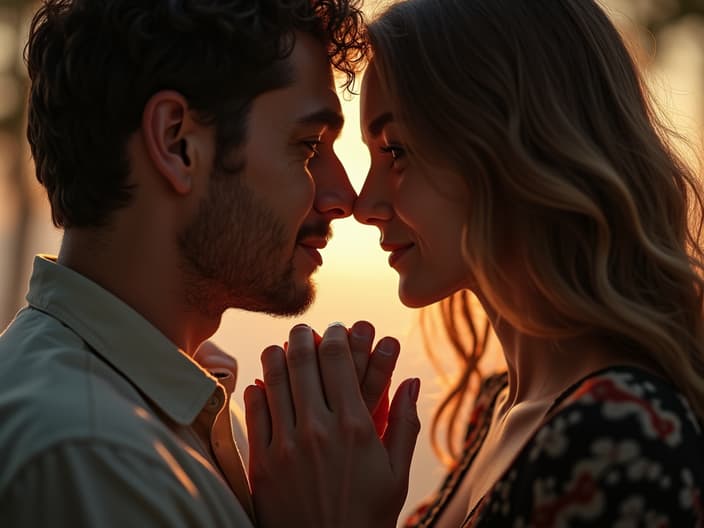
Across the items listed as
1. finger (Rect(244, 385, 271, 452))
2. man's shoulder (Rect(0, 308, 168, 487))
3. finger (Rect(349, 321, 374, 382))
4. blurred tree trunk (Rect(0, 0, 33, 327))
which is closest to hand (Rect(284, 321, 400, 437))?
finger (Rect(349, 321, 374, 382))

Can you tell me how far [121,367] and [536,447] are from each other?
0.87 m

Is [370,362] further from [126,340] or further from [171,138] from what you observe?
[171,138]

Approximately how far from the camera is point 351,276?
15.4 ft

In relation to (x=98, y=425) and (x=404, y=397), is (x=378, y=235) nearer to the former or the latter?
(x=404, y=397)

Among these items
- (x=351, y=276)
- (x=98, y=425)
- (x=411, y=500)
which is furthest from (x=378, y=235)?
(x=411, y=500)

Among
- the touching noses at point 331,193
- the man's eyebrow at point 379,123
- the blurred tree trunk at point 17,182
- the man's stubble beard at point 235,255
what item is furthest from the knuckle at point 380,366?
the blurred tree trunk at point 17,182

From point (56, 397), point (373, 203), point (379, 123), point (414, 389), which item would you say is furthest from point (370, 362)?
point (56, 397)

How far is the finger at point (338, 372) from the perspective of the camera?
7.53 ft

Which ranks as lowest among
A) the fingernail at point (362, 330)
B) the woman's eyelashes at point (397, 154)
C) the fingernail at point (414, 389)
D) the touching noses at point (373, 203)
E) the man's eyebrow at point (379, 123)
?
the fingernail at point (414, 389)

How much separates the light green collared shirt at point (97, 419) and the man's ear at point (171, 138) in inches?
13.0

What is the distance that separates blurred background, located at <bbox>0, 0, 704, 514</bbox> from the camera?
2.73m

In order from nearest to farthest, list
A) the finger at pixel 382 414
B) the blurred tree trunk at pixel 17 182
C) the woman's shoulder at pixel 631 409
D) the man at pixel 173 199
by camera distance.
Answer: the woman's shoulder at pixel 631 409 < the man at pixel 173 199 < the finger at pixel 382 414 < the blurred tree trunk at pixel 17 182

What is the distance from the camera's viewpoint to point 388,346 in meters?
2.47

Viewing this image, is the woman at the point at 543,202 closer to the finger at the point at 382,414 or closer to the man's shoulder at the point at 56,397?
the finger at the point at 382,414
